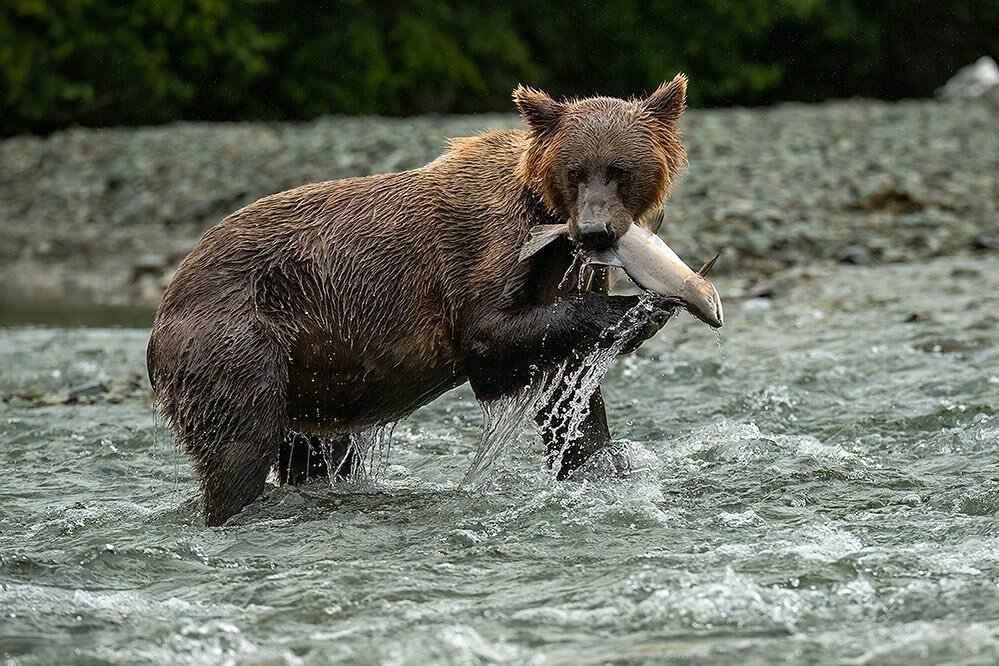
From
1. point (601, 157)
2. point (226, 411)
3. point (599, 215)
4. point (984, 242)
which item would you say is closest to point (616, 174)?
point (601, 157)

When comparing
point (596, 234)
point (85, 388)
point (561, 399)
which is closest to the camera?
point (596, 234)

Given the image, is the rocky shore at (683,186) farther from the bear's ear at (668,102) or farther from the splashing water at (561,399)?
the bear's ear at (668,102)

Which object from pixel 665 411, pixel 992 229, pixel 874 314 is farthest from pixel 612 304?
pixel 992 229

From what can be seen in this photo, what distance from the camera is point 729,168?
17.1m

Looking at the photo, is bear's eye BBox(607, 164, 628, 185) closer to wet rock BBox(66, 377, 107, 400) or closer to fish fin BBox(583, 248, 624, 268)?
fish fin BBox(583, 248, 624, 268)

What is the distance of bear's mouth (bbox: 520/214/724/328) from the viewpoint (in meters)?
5.48

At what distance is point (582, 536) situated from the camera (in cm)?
548

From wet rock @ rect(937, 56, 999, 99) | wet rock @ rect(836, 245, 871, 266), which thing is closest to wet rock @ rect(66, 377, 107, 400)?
wet rock @ rect(836, 245, 871, 266)

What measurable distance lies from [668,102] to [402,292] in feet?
4.45

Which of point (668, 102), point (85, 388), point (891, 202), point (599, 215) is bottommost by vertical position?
point (891, 202)

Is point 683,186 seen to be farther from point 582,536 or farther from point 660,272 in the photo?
point 582,536

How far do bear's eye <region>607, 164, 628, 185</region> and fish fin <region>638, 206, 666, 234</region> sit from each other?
222mm

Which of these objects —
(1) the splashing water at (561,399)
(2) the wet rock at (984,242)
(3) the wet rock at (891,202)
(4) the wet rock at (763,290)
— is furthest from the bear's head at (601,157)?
(3) the wet rock at (891,202)

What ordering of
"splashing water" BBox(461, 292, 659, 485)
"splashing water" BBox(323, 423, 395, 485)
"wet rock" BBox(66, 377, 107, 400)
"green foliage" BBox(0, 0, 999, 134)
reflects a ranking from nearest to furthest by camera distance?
"splashing water" BBox(461, 292, 659, 485) → "splashing water" BBox(323, 423, 395, 485) → "wet rock" BBox(66, 377, 107, 400) → "green foliage" BBox(0, 0, 999, 134)
